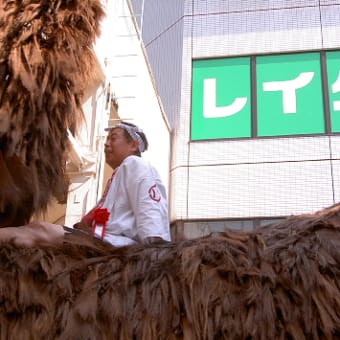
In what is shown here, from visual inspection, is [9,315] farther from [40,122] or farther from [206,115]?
[206,115]

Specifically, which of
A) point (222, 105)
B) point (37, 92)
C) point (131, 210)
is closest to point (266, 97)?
point (222, 105)

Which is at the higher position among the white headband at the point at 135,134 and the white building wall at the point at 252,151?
the white building wall at the point at 252,151

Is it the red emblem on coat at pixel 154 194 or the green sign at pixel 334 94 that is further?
the green sign at pixel 334 94

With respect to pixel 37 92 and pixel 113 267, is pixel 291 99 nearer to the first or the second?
pixel 37 92

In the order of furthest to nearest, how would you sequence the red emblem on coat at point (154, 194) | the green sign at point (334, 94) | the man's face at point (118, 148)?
the green sign at point (334, 94) → the man's face at point (118, 148) → the red emblem on coat at point (154, 194)

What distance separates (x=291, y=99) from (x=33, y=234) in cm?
548

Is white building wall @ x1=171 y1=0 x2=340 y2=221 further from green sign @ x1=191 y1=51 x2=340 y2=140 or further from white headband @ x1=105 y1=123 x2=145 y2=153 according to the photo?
white headband @ x1=105 y1=123 x2=145 y2=153

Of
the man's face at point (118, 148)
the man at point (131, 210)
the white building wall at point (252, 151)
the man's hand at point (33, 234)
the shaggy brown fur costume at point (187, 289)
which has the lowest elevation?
the shaggy brown fur costume at point (187, 289)

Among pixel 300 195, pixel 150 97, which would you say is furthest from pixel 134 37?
pixel 300 195

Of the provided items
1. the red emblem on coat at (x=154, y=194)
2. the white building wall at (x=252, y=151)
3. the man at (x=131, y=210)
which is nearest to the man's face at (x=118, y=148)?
the man at (x=131, y=210)

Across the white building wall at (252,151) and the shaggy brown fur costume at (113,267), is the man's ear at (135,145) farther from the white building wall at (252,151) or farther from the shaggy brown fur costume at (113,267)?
the white building wall at (252,151)

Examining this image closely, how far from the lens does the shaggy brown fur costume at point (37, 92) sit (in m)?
1.10

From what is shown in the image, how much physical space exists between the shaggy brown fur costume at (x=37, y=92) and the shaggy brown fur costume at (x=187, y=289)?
0.13 metres

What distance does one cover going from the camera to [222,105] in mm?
6484
